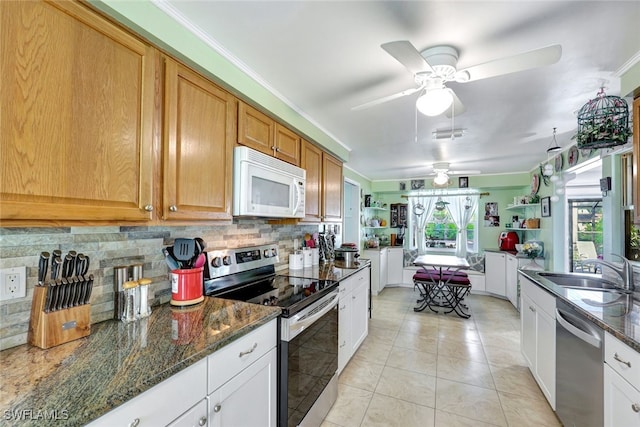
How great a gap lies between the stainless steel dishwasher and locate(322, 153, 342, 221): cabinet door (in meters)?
2.01

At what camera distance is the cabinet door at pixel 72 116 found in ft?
2.61

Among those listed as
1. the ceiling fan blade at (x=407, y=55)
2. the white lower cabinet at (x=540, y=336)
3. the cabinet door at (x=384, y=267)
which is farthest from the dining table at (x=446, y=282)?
the ceiling fan blade at (x=407, y=55)

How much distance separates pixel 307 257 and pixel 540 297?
77.1 inches

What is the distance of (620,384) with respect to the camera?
1229mm

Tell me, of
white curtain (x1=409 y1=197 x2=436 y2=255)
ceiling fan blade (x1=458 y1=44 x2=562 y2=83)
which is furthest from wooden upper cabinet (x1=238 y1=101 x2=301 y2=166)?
white curtain (x1=409 y1=197 x2=436 y2=255)

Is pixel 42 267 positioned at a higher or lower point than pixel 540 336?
higher

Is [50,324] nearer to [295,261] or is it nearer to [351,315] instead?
[295,261]

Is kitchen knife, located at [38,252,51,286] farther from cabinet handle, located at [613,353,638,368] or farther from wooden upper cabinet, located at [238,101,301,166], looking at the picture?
cabinet handle, located at [613,353,638,368]

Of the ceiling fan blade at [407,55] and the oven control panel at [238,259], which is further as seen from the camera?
the oven control panel at [238,259]

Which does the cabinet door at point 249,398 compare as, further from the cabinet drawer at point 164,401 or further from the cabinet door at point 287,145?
the cabinet door at point 287,145

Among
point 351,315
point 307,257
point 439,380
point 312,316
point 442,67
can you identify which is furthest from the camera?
point 307,257

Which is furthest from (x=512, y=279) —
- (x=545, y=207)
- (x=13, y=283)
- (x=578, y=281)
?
(x=13, y=283)

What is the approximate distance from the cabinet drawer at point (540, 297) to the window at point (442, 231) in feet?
11.2

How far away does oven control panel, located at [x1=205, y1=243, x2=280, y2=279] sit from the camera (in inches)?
70.1
